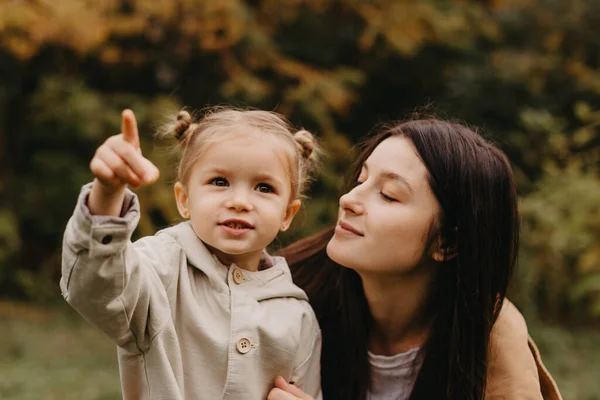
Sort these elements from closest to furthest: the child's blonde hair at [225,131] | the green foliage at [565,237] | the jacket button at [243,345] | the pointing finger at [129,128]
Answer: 1. the pointing finger at [129,128]
2. the jacket button at [243,345]
3. the child's blonde hair at [225,131]
4. the green foliage at [565,237]

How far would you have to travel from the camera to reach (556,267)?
6.30 m

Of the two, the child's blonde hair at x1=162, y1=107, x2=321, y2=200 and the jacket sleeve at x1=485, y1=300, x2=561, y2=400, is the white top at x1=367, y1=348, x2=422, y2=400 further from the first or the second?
the child's blonde hair at x1=162, y1=107, x2=321, y2=200

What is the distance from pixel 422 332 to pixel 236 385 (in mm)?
788

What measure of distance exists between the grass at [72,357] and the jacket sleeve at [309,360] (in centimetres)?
278

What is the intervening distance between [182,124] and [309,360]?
683 mm

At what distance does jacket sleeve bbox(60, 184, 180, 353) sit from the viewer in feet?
4.43

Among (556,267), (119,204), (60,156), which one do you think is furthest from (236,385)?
(60,156)

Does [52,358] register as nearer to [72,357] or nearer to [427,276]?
[72,357]

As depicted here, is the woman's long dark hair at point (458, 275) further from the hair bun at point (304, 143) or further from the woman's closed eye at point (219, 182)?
the woman's closed eye at point (219, 182)

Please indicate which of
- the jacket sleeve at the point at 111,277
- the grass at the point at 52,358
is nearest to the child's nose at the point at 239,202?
the jacket sleeve at the point at 111,277

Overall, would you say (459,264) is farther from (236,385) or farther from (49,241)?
(49,241)

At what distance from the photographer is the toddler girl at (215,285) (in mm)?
1497

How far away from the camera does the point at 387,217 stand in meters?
2.05

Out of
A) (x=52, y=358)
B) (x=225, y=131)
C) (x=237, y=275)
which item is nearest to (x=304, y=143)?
(x=225, y=131)
